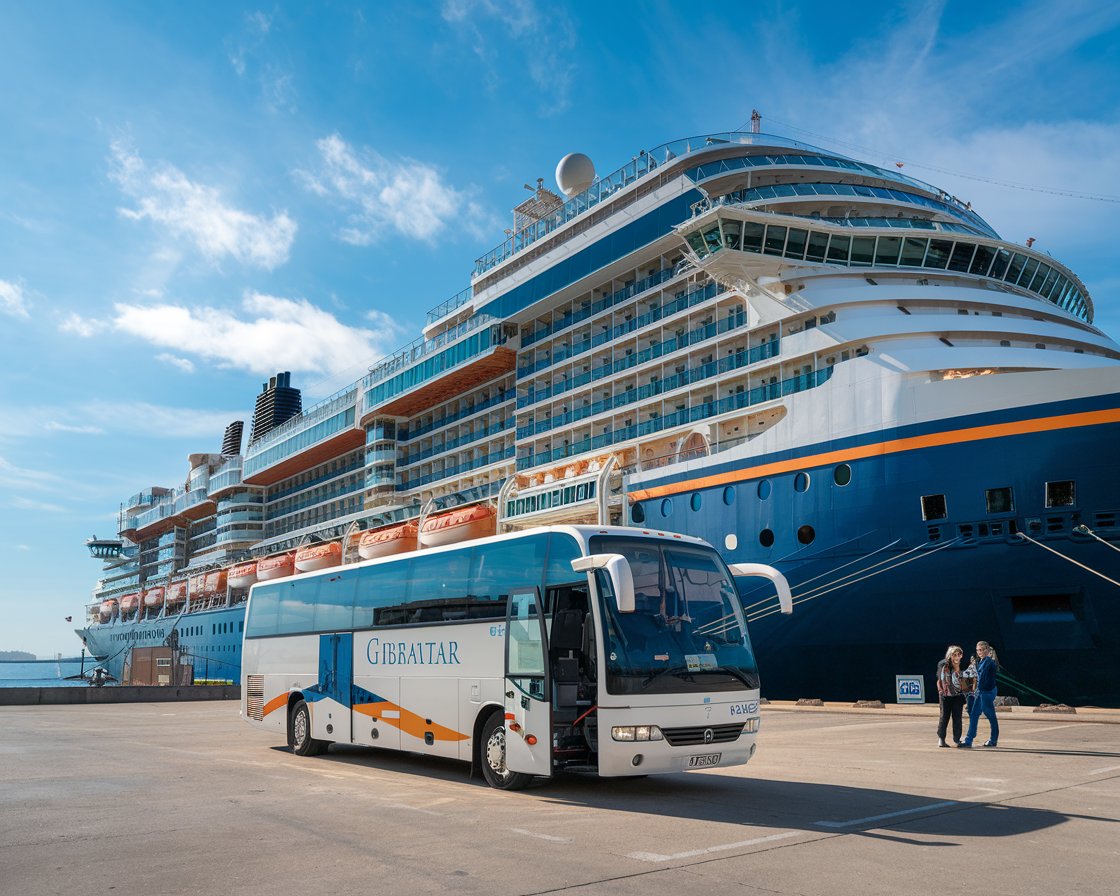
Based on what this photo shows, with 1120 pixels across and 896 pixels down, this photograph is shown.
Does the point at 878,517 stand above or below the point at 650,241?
below

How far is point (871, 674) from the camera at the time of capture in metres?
18.9

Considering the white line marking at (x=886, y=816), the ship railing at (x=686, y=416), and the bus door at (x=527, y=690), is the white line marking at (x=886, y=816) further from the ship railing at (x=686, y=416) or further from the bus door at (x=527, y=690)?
the ship railing at (x=686, y=416)

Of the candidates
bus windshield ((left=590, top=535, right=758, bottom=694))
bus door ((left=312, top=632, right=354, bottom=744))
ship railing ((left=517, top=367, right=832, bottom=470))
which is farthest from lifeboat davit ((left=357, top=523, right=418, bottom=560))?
bus windshield ((left=590, top=535, right=758, bottom=694))

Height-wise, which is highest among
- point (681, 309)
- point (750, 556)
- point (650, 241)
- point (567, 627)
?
point (650, 241)

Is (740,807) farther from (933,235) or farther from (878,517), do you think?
(933,235)

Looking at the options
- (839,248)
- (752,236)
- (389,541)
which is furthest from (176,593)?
(839,248)

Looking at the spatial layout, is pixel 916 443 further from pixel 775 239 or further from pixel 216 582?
pixel 216 582

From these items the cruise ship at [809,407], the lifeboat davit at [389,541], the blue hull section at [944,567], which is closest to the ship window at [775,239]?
the cruise ship at [809,407]

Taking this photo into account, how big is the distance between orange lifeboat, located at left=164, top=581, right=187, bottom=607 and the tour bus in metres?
51.7

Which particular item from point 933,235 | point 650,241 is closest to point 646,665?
point 933,235

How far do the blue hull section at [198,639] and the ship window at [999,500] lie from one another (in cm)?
3477

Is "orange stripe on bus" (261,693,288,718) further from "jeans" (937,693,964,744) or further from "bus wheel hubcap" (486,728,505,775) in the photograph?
"jeans" (937,693,964,744)

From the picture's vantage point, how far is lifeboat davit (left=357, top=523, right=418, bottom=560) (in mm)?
34031

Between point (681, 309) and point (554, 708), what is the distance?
20.3 m
